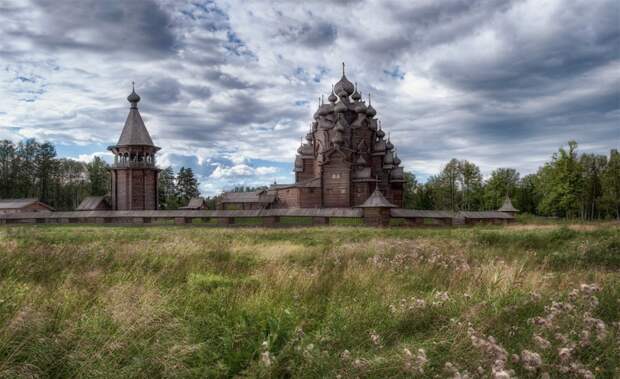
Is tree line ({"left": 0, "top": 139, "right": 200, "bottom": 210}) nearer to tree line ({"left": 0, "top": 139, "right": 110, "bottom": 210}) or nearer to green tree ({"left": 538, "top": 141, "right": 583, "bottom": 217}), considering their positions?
tree line ({"left": 0, "top": 139, "right": 110, "bottom": 210})

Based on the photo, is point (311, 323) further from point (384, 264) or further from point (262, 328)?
point (384, 264)

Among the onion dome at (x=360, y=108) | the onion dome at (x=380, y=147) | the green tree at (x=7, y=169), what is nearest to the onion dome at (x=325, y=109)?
the onion dome at (x=360, y=108)

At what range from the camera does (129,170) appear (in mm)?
34562

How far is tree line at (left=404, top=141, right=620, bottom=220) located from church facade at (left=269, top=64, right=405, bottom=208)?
11118 millimetres

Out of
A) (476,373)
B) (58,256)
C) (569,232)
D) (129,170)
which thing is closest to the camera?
(476,373)

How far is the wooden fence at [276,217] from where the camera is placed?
1042 inches

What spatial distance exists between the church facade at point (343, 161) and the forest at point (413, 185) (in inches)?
878

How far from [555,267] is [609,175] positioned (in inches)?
1827

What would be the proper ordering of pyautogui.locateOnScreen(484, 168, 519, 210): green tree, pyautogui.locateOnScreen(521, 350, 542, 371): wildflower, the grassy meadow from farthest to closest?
pyautogui.locateOnScreen(484, 168, 519, 210): green tree
the grassy meadow
pyautogui.locateOnScreen(521, 350, 542, 371): wildflower

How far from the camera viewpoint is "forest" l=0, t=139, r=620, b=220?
5062cm

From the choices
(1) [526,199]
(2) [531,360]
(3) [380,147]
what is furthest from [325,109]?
(1) [526,199]

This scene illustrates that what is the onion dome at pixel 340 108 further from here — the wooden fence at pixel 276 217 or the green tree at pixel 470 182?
the green tree at pixel 470 182

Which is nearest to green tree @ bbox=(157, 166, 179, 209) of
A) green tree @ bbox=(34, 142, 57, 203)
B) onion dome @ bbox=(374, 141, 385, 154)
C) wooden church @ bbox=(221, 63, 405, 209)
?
green tree @ bbox=(34, 142, 57, 203)

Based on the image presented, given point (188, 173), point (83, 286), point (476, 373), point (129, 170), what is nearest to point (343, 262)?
point (83, 286)
